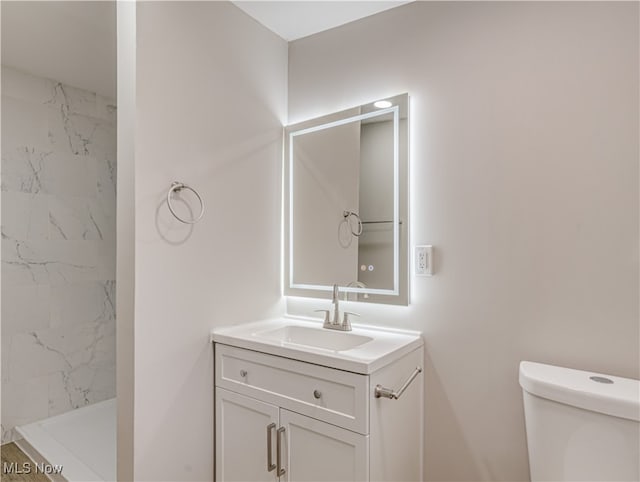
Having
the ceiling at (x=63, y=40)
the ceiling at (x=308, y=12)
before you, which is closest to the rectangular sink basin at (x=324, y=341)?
the ceiling at (x=308, y=12)

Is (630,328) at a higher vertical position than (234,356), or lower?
higher

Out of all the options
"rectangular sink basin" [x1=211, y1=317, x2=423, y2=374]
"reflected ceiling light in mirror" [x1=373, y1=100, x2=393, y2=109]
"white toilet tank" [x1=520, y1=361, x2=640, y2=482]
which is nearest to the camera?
"white toilet tank" [x1=520, y1=361, x2=640, y2=482]

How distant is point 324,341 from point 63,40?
2.13 meters

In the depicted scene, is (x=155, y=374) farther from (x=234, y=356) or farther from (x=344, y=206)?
(x=344, y=206)

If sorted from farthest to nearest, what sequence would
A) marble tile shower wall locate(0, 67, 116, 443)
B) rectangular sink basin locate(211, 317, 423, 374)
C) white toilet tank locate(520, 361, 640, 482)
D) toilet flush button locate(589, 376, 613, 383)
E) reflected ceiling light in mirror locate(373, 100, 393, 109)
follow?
marble tile shower wall locate(0, 67, 116, 443) → reflected ceiling light in mirror locate(373, 100, 393, 109) → rectangular sink basin locate(211, 317, 423, 374) → toilet flush button locate(589, 376, 613, 383) → white toilet tank locate(520, 361, 640, 482)

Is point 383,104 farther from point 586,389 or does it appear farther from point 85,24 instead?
point 85,24

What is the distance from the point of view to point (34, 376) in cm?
241

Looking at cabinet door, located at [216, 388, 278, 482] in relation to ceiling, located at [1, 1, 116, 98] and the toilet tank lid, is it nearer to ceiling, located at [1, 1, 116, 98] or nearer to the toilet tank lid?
the toilet tank lid

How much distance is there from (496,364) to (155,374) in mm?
1305

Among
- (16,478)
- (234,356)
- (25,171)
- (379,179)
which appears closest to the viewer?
(234,356)

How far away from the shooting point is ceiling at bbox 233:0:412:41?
1725 mm

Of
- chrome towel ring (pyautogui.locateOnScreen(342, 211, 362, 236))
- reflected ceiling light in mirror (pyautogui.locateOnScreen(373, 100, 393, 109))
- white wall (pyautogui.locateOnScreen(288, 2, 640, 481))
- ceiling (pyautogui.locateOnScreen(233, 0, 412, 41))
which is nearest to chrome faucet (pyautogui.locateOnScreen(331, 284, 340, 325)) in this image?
white wall (pyautogui.locateOnScreen(288, 2, 640, 481))

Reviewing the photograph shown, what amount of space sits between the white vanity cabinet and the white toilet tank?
445 mm

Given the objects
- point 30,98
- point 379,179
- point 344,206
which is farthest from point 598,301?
point 30,98
